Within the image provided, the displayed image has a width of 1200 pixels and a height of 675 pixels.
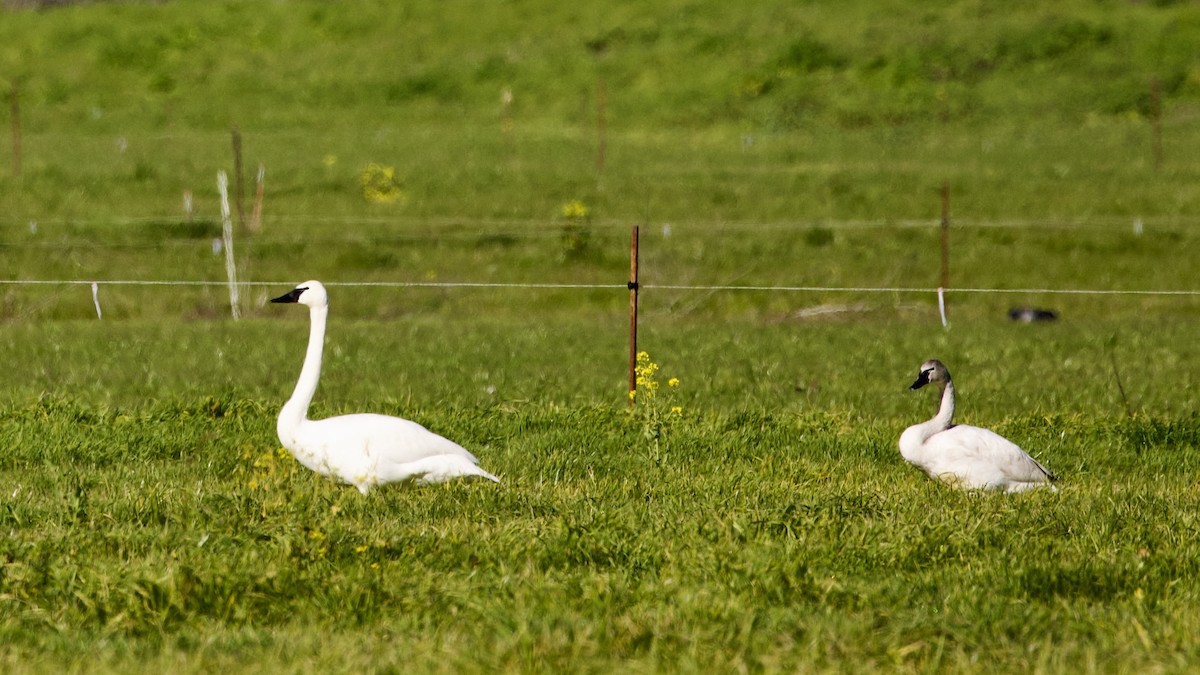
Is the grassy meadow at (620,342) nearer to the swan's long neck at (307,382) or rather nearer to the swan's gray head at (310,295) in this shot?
the swan's long neck at (307,382)

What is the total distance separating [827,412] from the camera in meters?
12.7

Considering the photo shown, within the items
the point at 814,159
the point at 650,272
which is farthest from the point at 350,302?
the point at 814,159

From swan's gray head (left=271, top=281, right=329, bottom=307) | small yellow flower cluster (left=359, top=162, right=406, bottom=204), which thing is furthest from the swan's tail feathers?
small yellow flower cluster (left=359, top=162, right=406, bottom=204)

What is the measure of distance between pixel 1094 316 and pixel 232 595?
1935cm

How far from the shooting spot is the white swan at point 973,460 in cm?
955

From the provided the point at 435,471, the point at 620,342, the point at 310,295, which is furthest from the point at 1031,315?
the point at 435,471

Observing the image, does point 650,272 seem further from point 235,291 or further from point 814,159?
point 814,159

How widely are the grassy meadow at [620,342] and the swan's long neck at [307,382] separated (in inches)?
18.4

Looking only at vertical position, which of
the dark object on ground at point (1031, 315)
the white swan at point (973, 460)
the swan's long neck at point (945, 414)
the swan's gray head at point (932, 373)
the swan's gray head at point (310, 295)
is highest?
the swan's gray head at point (310, 295)

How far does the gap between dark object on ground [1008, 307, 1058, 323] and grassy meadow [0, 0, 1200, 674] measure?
0.52m

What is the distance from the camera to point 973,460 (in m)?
9.61

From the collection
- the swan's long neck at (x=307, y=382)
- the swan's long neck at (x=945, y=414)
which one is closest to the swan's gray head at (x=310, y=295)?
the swan's long neck at (x=307, y=382)

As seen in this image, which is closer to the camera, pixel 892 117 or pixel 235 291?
pixel 235 291

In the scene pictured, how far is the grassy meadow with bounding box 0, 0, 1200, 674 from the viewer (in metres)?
6.58
